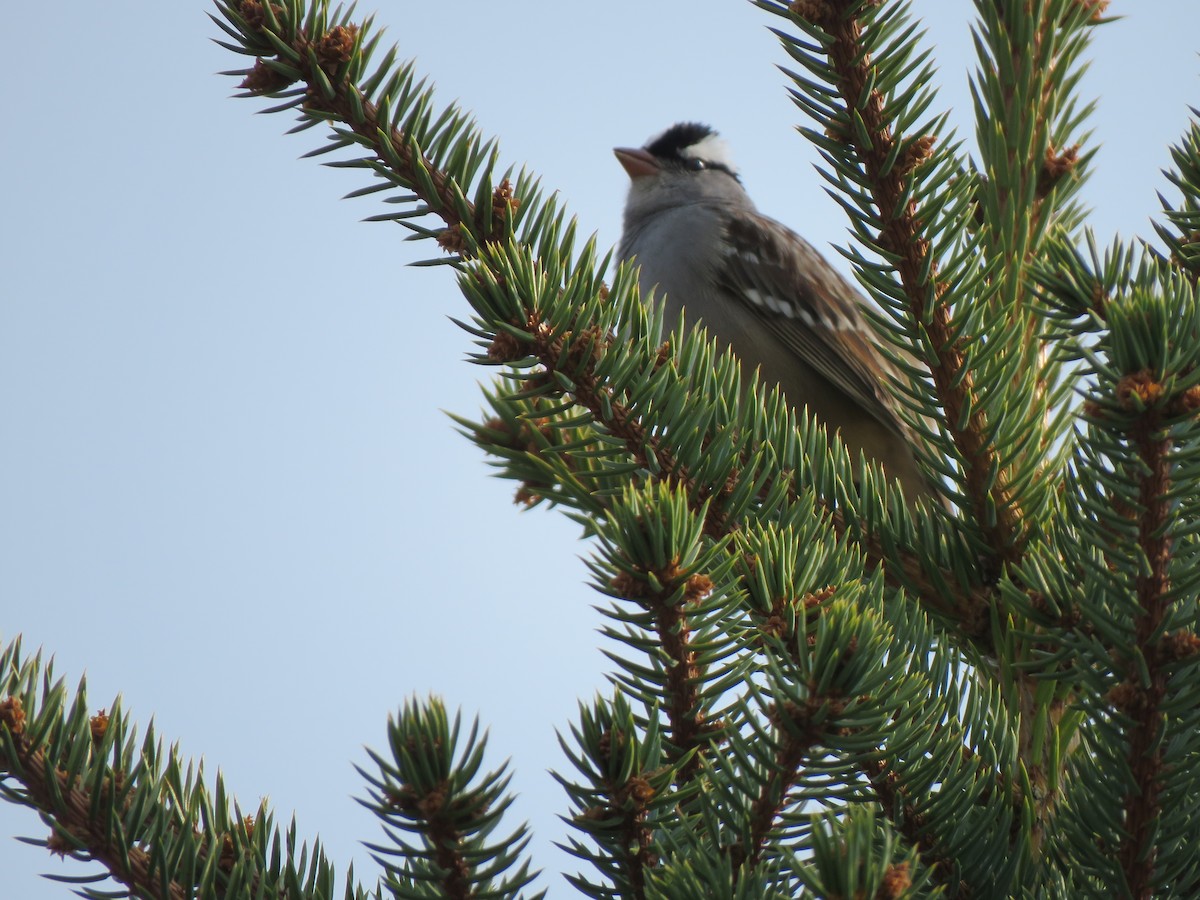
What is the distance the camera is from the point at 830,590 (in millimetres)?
1334

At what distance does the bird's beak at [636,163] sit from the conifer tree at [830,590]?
11.7 feet

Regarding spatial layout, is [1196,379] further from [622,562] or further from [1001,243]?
[1001,243]

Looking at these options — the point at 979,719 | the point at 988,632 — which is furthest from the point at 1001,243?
the point at 979,719

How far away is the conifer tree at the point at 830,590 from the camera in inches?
43.4

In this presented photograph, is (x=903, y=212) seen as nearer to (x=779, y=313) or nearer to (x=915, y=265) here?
(x=915, y=265)

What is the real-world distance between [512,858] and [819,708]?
337mm

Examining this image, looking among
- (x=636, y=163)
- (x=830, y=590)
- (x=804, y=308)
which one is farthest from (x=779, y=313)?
(x=830, y=590)

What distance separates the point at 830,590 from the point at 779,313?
3080 millimetres

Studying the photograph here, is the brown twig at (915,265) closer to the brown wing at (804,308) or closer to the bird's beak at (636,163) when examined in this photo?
the brown wing at (804,308)

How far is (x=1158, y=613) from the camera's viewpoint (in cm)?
122

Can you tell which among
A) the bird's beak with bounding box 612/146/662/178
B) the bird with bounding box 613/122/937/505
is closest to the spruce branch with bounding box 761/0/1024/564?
the bird with bounding box 613/122/937/505

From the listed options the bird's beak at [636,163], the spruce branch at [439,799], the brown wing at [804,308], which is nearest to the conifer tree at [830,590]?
the spruce branch at [439,799]

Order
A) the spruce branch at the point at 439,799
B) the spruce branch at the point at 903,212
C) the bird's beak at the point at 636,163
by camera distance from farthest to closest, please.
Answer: the bird's beak at the point at 636,163 < the spruce branch at the point at 903,212 < the spruce branch at the point at 439,799

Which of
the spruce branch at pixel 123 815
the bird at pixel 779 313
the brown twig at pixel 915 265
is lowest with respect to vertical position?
the spruce branch at pixel 123 815
